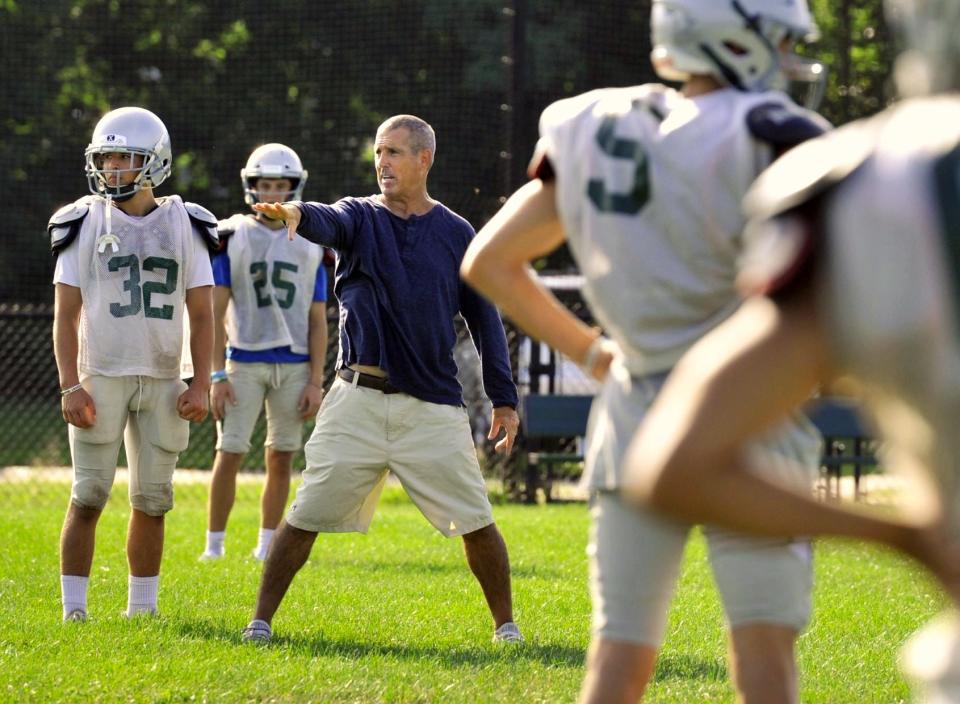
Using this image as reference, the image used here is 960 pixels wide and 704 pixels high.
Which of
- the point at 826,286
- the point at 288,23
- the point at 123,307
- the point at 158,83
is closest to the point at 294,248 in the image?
the point at 123,307

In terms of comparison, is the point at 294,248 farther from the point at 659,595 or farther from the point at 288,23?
the point at 288,23

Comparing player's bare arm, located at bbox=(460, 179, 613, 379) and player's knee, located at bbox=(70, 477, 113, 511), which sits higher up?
player's bare arm, located at bbox=(460, 179, 613, 379)

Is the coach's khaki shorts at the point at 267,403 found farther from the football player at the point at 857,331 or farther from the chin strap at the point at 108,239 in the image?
the football player at the point at 857,331

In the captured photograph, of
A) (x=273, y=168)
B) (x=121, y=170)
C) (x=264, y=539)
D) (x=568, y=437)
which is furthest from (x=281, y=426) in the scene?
(x=568, y=437)

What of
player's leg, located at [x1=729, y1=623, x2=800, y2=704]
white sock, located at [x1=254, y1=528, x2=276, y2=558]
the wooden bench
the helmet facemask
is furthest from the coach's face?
the wooden bench

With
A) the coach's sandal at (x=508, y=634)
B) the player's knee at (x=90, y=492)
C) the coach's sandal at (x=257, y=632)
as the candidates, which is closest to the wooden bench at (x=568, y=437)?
the coach's sandal at (x=508, y=634)

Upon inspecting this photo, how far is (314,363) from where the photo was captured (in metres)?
9.53

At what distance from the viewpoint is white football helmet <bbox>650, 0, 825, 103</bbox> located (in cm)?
304

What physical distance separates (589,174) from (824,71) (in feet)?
2.55

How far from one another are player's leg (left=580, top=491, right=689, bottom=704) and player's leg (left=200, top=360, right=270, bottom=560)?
656 centimetres

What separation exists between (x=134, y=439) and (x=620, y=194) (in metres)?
4.27

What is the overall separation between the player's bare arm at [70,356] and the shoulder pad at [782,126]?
4298 mm

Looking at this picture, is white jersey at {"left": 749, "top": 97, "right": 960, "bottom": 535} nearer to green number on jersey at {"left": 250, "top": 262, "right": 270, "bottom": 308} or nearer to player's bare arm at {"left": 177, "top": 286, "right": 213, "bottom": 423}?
player's bare arm at {"left": 177, "top": 286, "right": 213, "bottom": 423}

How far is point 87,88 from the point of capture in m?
28.0
